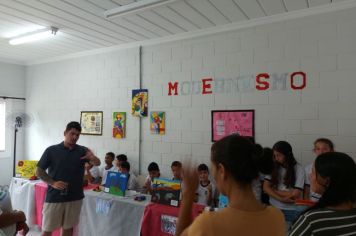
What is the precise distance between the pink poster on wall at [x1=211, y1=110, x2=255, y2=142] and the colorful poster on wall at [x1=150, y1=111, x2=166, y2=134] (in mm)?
851

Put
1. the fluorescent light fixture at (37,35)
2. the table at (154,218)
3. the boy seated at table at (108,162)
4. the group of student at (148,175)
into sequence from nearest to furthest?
the table at (154,218) < the group of student at (148,175) < the fluorescent light fixture at (37,35) < the boy seated at table at (108,162)

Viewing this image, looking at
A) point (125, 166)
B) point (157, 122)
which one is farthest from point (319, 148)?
point (125, 166)

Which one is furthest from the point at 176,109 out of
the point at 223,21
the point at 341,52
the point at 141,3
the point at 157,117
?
the point at 341,52

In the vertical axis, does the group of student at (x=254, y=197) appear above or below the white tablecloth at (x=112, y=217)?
above

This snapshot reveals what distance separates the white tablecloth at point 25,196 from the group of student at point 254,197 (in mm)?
3800

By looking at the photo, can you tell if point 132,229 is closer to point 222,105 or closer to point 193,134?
point 193,134

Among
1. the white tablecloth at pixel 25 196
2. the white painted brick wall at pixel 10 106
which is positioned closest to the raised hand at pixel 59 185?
the white tablecloth at pixel 25 196

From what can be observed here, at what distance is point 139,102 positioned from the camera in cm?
460

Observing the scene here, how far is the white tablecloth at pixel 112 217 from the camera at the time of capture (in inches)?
121

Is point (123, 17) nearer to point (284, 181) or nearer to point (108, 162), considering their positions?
point (108, 162)

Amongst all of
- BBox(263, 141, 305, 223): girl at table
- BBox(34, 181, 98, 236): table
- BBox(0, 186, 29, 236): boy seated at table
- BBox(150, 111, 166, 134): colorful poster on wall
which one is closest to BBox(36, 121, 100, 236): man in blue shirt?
BBox(0, 186, 29, 236): boy seated at table

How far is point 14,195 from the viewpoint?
14.3 feet

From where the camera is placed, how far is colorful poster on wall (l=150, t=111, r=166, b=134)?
14.3ft

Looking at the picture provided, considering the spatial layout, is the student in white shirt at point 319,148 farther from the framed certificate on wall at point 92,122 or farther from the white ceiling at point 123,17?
the framed certificate on wall at point 92,122
